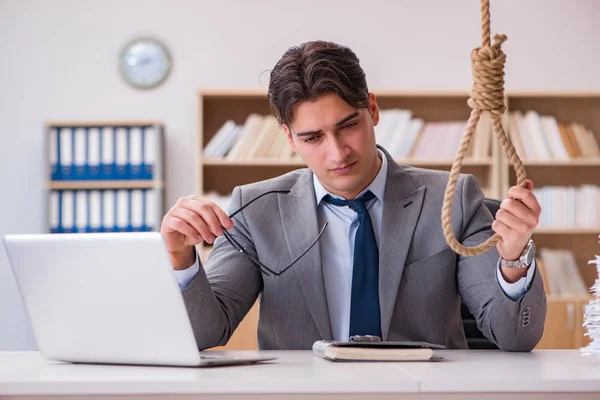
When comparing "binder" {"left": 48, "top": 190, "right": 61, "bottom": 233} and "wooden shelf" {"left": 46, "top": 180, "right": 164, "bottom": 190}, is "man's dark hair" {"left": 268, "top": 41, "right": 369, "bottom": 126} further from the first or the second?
"binder" {"left": 48, "top": 190, "right": 61, "bottom": 233}

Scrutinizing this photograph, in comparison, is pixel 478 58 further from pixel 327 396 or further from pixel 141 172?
pixel 141 172

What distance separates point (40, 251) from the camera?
1.28 meters

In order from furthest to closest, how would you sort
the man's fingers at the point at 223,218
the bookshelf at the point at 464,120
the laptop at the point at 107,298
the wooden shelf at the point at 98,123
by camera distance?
the bookshelf at the point at 464,120, the wooden shelf at the point at 98,123, the man's fingers at the point at 223,218, the laptop at the point at 107,298

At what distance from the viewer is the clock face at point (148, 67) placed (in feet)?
14.6

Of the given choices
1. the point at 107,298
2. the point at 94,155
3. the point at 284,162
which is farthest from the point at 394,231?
the point at 94,155

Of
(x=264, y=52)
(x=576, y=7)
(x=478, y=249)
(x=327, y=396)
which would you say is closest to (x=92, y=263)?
(x=327, y=396)

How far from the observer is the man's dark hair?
5.81ft

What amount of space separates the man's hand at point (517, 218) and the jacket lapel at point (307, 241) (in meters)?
0.50

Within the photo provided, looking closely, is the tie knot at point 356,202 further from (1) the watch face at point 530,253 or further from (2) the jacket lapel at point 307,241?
(1) the watch face at point 530,253

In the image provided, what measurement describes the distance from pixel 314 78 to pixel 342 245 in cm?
40

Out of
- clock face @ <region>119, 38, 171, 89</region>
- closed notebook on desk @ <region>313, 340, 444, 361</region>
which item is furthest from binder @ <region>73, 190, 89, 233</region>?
closed notebook on desk @ <region>313, 340, 444, 361</region>

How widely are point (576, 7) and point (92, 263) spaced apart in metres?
3.98

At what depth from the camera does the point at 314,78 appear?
5.83 feet

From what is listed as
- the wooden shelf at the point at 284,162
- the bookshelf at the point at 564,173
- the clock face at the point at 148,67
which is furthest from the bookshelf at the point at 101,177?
the bookshelf at the point at 564,173
